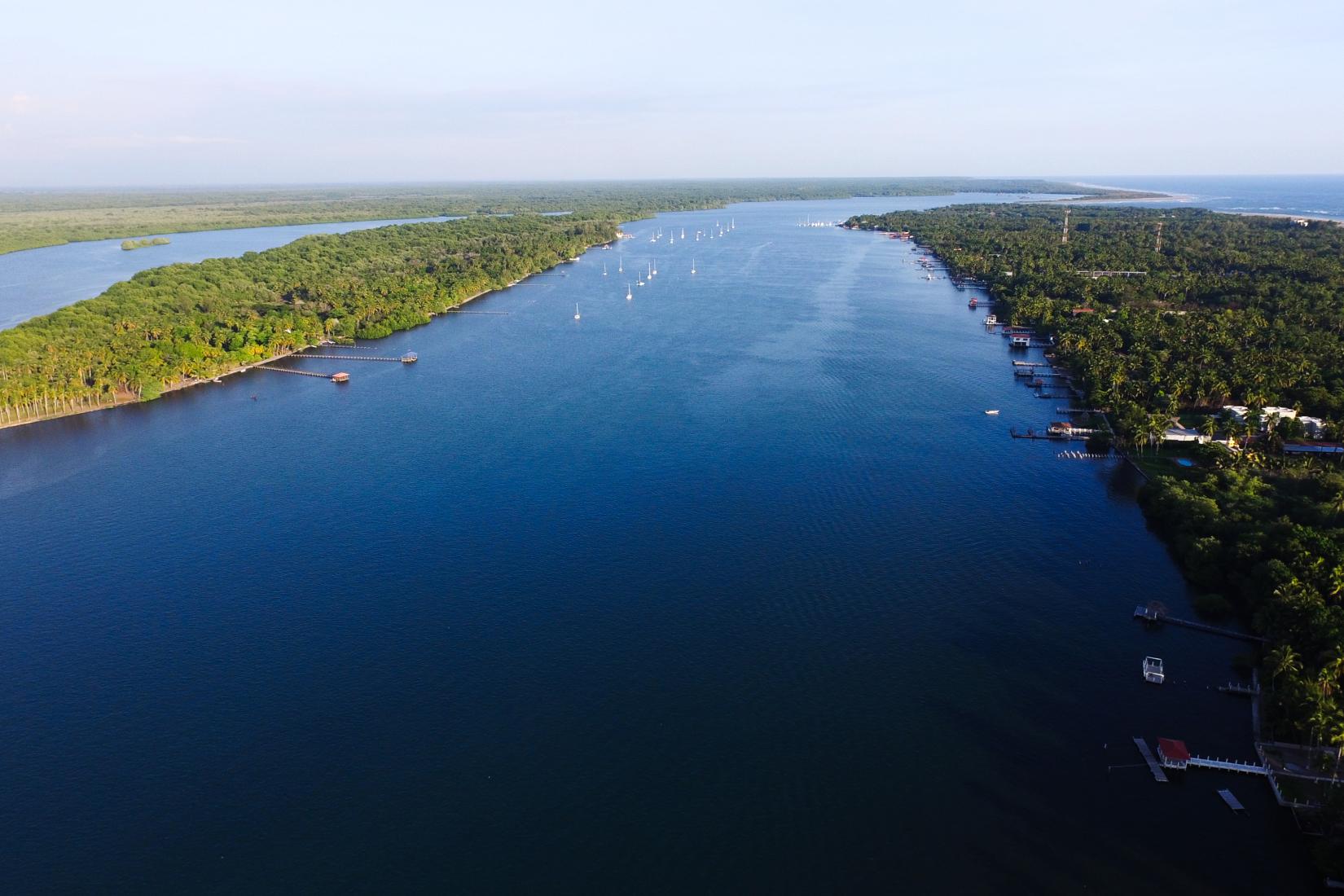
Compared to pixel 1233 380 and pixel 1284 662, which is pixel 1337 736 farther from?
pixel 1233 380

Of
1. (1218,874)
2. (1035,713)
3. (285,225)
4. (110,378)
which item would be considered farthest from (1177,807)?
(285,225)

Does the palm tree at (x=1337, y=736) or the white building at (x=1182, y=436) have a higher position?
the white building at (x=1182, y=436)

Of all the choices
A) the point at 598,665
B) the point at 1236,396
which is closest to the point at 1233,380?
the point at 1236,396

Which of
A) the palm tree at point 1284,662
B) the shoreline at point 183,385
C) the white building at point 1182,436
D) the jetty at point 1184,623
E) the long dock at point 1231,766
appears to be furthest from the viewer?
the shoreline at point 183,385

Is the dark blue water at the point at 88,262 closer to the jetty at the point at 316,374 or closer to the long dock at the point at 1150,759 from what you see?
the jetty at the point at 316,374

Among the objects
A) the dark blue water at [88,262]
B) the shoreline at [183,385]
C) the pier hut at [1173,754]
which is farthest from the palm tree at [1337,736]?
the dark blue water at [88,262]

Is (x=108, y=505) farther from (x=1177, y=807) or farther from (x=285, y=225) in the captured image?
(x=285, y=225)
